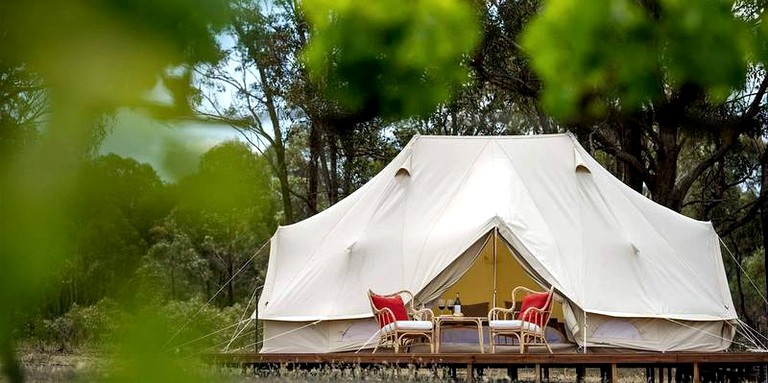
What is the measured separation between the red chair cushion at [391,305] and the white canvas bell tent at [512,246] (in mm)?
746

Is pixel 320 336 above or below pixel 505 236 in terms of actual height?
below

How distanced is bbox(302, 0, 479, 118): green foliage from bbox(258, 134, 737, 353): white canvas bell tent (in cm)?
905

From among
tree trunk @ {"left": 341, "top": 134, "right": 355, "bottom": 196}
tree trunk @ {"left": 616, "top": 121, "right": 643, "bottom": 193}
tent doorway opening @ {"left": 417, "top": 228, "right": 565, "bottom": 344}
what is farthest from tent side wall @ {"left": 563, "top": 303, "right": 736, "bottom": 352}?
tree trunk @ {"left": 341, "top": 134, "right": 355, "bottom": 196}

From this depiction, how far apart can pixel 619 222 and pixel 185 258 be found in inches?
415

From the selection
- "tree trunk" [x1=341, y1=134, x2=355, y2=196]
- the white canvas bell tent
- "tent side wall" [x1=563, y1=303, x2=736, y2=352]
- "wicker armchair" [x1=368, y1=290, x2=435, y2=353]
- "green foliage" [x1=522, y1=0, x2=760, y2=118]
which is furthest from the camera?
"tree trunk" [x1=341, y1=134, x2=355, y2=196]

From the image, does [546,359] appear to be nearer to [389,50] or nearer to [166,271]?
[389,50]

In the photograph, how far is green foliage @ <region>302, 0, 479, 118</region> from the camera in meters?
0.92

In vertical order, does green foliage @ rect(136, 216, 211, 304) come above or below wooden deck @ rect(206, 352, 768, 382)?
above

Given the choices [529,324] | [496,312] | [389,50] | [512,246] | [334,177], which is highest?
[334,177]

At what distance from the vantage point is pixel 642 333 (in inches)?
396

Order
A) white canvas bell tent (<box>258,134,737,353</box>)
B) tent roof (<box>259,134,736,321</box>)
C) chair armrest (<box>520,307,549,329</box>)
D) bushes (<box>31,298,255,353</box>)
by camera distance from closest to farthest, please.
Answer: bushes (<box>31,298,255,353</box>) → chair armrest (<box>520,307,549,329</box>) → white canvas bell tent (<box>258,134,737,353</box>) → tent roof (<box>259,134,736,321</box>)

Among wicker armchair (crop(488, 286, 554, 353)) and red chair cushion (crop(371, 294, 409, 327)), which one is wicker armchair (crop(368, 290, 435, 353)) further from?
wicker armchair (crop(488, 286, 554, 353))

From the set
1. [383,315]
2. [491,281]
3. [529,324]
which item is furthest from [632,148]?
[383,315]

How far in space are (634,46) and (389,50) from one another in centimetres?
31
